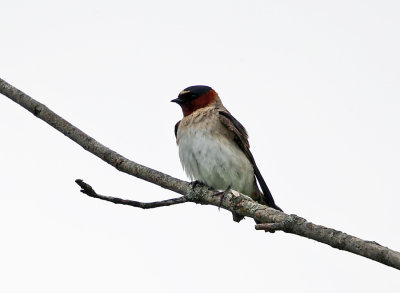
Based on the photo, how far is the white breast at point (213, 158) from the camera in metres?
7.88

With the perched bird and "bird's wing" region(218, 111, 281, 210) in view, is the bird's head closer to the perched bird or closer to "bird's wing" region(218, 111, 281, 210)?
the perched bird

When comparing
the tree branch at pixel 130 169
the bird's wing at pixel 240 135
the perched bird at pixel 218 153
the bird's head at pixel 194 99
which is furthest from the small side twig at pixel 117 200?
the bird's head at pixel 194 99

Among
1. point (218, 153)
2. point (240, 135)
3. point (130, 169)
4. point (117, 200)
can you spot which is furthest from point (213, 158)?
point (117, 200)

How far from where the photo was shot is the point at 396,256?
3.69m

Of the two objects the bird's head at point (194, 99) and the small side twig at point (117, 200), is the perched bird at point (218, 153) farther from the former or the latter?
the small side twig at point (117, 200)

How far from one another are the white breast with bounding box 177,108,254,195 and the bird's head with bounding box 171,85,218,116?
1.91ft

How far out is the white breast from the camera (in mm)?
7883

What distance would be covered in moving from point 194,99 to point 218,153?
125 cm

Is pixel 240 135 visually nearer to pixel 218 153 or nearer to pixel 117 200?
pixel 218 153

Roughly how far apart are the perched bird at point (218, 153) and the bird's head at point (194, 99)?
19cm

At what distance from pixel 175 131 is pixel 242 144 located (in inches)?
39.8

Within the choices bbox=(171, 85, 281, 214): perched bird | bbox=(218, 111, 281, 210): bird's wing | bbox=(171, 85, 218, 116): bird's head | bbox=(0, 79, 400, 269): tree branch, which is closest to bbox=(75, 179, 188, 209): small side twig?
bbox=(0, 79, 400, 269): tree branch

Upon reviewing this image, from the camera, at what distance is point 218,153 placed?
7.93 m

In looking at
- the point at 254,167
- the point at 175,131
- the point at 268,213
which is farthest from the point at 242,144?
the point at 268,213
